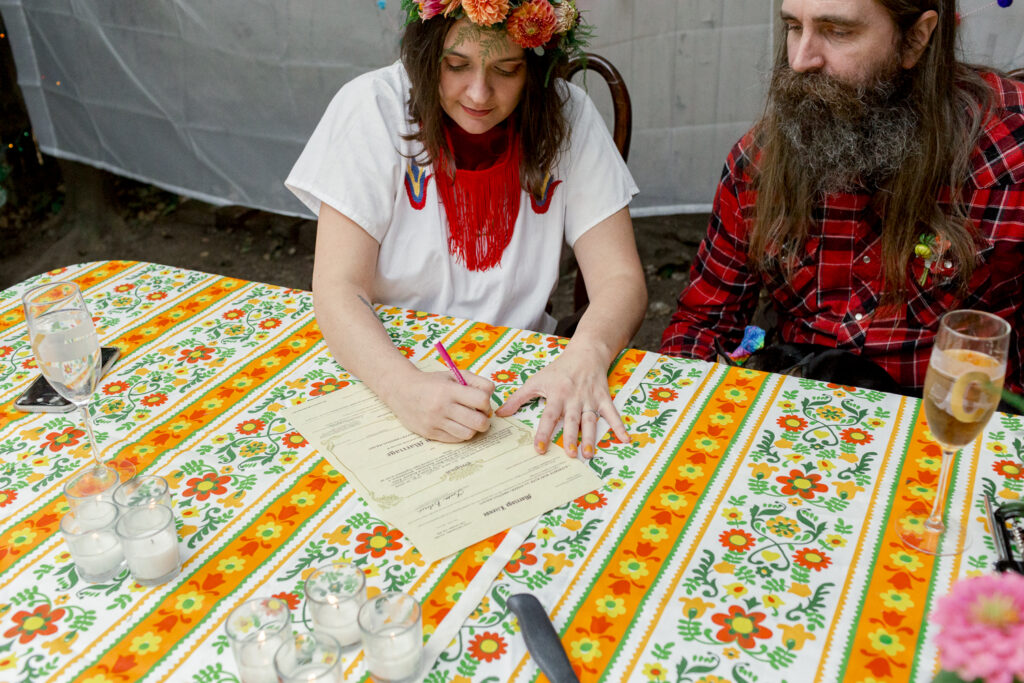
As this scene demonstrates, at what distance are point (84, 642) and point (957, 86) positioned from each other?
185cm

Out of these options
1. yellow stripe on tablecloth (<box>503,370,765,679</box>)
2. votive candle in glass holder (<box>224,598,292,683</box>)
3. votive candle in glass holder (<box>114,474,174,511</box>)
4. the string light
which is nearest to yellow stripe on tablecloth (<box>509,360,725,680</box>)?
→ yellow stripe on tablecloth (<box>503,370,765,679</box>)

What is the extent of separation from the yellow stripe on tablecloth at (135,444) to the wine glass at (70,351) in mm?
54

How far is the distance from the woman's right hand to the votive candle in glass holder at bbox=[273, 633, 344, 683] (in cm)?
43

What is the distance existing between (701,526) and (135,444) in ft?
2.69

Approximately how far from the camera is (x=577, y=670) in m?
0.85

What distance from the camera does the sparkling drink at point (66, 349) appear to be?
1036 millimetres

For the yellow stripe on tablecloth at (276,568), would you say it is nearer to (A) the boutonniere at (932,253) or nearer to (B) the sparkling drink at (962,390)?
(B) the sparkling drink at (962,390)

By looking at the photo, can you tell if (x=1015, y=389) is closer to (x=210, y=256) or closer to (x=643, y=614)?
(x=643, y=614)

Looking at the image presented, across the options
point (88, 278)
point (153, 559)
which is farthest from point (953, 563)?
point (88, 278)

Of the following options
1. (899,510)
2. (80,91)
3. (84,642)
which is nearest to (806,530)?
(899,510)

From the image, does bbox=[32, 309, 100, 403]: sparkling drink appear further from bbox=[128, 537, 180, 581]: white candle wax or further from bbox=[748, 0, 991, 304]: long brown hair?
bbox=[748, 0, 991, 304]: long brown hair

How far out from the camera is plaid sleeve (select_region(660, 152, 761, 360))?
193 centimetres

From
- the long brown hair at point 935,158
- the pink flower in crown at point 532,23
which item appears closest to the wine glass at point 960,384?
the long brown hair at point 935,158

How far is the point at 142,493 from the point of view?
1.00 meters
